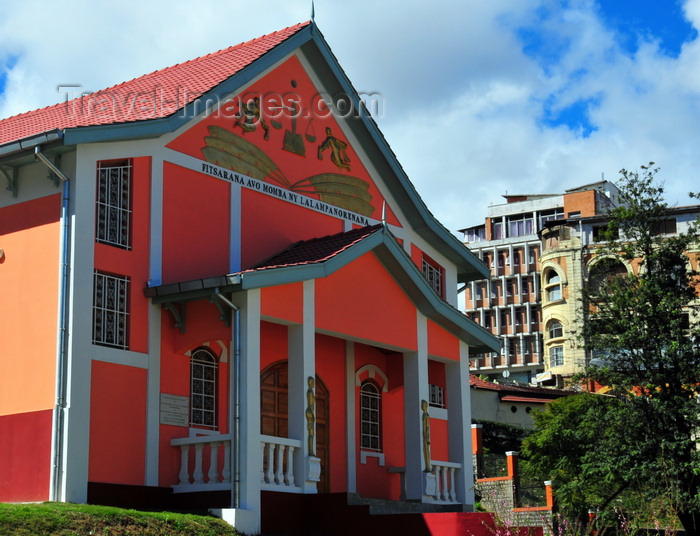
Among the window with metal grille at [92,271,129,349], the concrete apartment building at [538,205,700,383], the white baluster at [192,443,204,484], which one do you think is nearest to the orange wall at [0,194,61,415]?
the window with metal grille at [92,271,129,349]

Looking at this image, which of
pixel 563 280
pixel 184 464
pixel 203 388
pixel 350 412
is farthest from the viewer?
pixel 563 280

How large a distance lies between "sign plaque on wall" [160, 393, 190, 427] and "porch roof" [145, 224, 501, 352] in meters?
1.70

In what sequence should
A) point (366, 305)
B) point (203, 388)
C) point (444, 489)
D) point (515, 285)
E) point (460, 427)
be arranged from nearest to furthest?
point (203, 388) → point (366, 305) → point (444, 489) → point (460, 427) → point (515, 285)

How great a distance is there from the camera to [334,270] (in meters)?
20.5

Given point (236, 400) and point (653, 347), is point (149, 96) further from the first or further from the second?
point (653, 347)

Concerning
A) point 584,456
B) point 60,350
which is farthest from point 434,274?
point 60,350

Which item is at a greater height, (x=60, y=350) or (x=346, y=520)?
(x=60, y=350)

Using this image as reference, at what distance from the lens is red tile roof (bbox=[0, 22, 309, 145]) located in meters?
21.0

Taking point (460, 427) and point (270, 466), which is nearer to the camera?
point (270, 466)

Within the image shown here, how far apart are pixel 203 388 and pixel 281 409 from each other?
2143mm

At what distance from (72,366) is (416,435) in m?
7.70

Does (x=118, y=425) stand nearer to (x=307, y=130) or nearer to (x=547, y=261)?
(x=307, y=130)

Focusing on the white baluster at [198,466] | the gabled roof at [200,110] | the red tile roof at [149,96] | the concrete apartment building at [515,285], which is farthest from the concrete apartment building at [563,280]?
the white baluster at [198,466]

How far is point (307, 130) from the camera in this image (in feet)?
79.3
